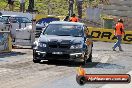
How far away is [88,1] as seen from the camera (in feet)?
228

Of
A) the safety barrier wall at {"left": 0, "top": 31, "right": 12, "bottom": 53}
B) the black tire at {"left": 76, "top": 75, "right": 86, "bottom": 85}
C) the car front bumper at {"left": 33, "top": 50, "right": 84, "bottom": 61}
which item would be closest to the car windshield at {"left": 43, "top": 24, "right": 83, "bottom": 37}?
the car front bumper at {"left": 33, "top": 50, "right": 84, "bottom": 61}

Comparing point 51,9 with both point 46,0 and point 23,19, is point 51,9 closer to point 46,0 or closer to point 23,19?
point 46,0

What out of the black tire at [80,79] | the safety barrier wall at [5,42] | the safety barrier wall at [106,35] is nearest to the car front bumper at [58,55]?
the safety barrier wall at [5,42]

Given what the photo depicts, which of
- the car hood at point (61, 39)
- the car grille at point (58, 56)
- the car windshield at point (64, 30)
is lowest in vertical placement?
the car grille at point (58, 56)

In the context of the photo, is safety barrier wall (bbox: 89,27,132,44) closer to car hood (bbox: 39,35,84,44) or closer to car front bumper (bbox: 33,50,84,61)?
car hood (bbox: 39,35,84,44)

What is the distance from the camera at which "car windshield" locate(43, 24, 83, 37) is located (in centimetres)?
1713

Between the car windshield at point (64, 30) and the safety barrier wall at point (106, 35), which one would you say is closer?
the car windshield at point (64, 30)

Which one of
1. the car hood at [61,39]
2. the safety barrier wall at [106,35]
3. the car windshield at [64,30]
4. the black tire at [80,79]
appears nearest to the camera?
the black tire at [80,79]

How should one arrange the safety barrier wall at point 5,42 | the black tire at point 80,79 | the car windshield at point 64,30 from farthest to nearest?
the safety barrier wall at point 5,42
the car windshield at point 64,30
the black tire at point 80,79

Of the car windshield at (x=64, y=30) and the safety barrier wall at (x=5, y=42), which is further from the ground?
the car windshield at (x=64, y=30)

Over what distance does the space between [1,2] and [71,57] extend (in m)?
55.8

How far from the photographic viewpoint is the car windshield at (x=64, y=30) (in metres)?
17.1

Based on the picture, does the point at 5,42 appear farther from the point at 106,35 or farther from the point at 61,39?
the point at 106,35

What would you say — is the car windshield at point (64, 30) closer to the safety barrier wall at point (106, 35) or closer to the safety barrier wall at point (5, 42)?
the safety barrier wall at point (5, 42)
